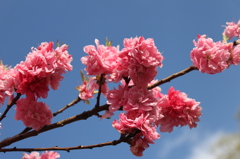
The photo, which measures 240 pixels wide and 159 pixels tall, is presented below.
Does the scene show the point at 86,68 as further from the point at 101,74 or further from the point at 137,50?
the point at 137,50

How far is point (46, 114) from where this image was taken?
187 cm

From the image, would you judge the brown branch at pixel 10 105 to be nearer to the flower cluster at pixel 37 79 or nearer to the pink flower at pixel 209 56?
the flower cluster at pixel 37 79

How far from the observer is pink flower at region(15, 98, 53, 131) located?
182cm

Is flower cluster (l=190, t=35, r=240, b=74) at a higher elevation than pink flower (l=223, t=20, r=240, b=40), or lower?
lower

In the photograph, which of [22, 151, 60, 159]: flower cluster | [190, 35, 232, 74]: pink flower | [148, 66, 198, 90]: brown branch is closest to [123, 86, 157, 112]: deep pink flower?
[148, 66, 198, 90]: brown branch

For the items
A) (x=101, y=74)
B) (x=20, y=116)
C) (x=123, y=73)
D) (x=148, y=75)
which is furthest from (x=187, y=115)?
(x=20, y=116)

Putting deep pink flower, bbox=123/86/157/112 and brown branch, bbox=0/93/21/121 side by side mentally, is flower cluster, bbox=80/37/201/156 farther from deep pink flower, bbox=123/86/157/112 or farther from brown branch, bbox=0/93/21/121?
brown branch, bbox=0/93/21/121

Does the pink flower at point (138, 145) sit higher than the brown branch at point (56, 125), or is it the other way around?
the brown branch at point (56, 125)

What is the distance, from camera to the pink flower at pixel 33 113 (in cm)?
182

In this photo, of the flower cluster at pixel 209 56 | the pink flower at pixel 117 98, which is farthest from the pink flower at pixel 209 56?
the pink flower at pixel 117 98

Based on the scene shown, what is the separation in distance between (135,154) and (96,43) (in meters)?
0.72

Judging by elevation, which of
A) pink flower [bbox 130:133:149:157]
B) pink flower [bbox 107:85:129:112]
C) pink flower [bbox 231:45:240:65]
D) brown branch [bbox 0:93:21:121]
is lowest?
pink flower [bbox 130:133:149:157]

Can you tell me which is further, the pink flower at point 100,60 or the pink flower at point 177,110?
the pink flower at point 177,110

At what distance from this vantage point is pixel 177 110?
1.86 metres
